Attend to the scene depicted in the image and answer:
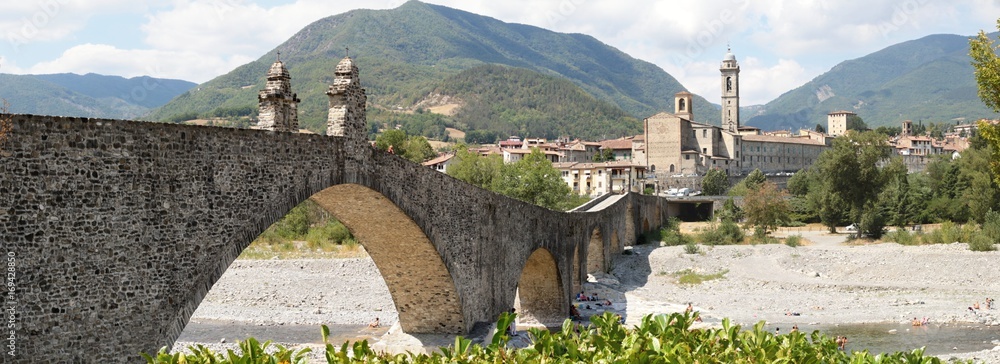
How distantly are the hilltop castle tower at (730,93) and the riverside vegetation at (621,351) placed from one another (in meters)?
126

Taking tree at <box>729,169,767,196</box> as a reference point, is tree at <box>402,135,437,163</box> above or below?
above

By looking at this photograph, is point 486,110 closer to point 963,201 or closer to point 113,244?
point 963,201

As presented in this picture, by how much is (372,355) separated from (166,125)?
4.96 m

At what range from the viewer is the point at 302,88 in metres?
180

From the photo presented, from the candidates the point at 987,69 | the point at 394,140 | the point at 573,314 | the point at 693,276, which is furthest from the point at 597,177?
the point at 987,69

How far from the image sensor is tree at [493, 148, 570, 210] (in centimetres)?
5531

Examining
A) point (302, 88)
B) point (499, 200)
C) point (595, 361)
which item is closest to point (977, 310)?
point (499, 200)

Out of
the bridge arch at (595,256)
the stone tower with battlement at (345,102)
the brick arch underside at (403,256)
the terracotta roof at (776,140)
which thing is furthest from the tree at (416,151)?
the stone tower with battlement at (345,102)

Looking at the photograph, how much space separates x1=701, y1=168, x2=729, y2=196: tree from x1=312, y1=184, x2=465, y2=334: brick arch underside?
7526cm

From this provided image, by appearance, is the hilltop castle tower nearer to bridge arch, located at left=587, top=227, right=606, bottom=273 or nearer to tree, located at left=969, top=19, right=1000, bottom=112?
bridge arch, located at left=587, top=227, right=606, bottom=273

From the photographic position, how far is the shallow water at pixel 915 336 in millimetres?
26297

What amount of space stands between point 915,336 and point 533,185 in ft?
97.6

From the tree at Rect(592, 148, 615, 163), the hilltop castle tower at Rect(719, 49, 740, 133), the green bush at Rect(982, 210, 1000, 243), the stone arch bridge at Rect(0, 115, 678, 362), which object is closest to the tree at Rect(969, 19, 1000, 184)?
the stone arch bridge at Rect(0, 115, 678, 362)

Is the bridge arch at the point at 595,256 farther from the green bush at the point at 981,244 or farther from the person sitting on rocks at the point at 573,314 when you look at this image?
the green bush at the point at 981,244
